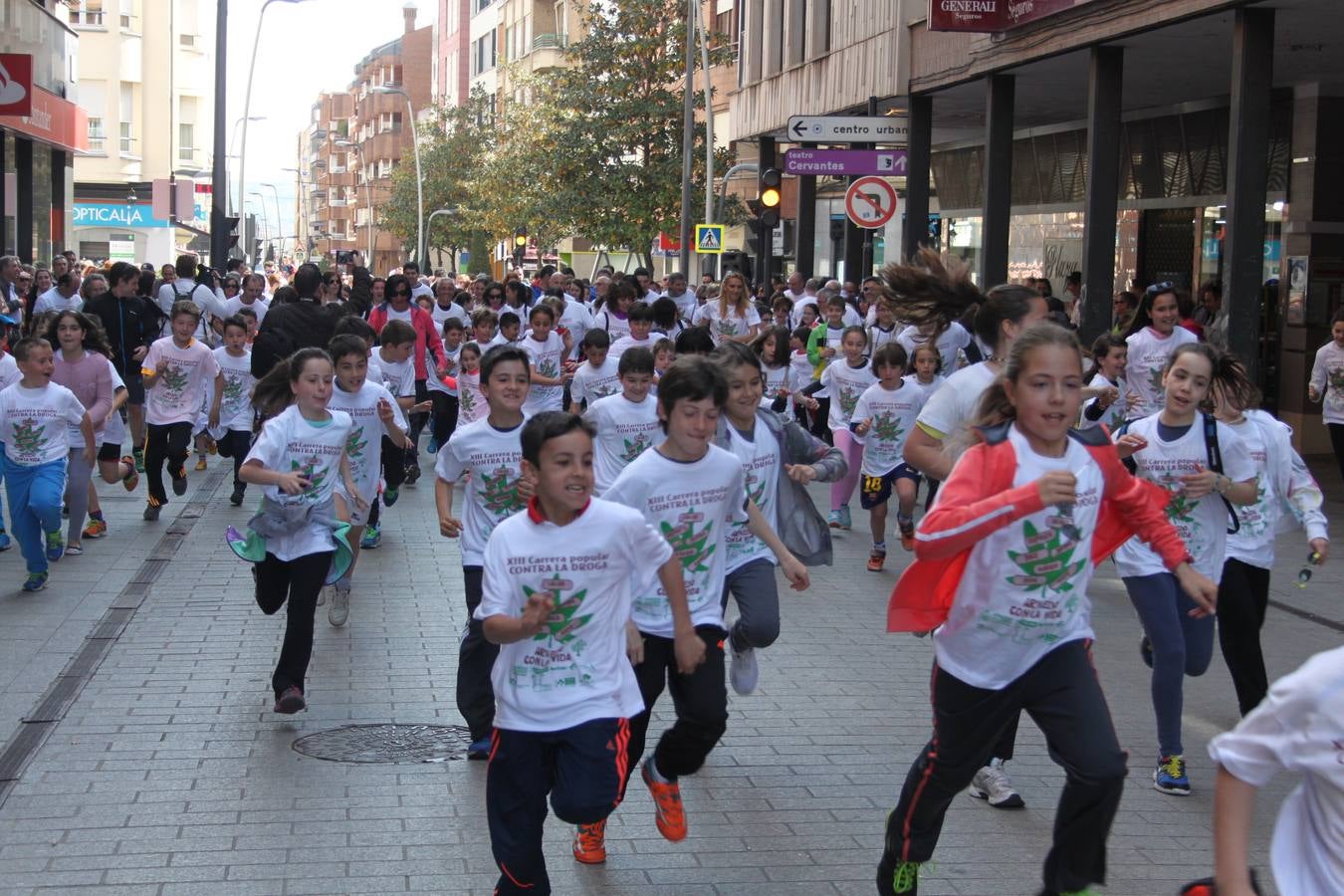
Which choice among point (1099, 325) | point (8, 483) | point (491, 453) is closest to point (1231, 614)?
point (491, 453)

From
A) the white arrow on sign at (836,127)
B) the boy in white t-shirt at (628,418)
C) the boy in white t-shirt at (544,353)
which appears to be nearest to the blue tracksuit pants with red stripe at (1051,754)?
the boy in white t-shirt at (628,418)

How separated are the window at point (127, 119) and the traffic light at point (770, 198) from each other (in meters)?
45.6

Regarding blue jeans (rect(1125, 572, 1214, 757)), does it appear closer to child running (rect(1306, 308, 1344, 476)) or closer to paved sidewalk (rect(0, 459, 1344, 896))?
paved sidewalk (rect(0, 459, 1344, 896))

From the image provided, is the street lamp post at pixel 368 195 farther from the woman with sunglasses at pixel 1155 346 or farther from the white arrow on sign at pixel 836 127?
the woman with sunglasses at pixel 1155 346

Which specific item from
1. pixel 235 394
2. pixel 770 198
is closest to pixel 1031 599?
pixel 235 394

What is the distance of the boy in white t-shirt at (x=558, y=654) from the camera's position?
4754 mm

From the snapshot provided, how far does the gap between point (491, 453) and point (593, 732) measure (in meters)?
2.51

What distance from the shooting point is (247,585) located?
11141 millimetres

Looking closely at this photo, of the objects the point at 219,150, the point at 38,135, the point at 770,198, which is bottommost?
the point at 770,198

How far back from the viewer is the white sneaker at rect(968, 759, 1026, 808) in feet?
21.1

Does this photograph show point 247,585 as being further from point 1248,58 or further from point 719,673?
point 1248,58

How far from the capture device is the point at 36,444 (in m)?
11.0

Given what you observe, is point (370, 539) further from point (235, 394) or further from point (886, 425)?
point (886, 425)

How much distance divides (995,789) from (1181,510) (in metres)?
1.38
